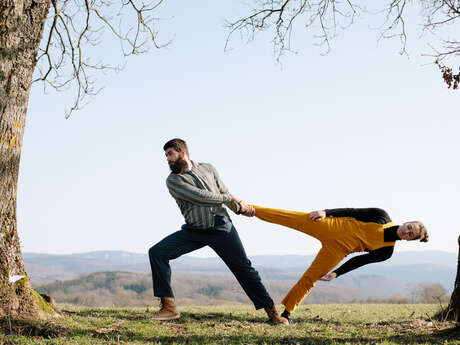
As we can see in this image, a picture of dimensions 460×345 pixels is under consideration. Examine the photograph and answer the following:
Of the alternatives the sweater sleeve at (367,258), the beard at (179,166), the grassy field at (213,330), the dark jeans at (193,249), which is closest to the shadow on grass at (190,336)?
the grassy field at (213,330)

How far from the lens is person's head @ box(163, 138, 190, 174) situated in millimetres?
7234

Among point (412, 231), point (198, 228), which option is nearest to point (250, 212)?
point (198, 228)

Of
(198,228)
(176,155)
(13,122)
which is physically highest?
(13,122)

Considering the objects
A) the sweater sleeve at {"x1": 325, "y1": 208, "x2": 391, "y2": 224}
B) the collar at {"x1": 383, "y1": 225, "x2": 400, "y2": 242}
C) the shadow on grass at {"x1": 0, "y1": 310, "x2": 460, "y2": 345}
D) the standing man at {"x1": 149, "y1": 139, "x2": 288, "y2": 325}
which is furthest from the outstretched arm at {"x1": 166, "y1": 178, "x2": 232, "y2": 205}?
the collar at {"x1": 383, "y1": 225, "x2": 400, "y2": 242}

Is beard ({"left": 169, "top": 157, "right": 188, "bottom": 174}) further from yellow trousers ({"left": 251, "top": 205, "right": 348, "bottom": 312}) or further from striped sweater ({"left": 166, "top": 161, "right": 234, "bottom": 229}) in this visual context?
yellow trousers ({"left": 251, "top": 205, "right": 348, "bottom": 312})

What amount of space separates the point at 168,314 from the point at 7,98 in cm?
400

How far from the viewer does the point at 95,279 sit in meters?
145

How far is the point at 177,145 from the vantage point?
726 centimetres

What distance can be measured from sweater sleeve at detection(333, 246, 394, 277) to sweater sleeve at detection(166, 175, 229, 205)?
1.96 meters

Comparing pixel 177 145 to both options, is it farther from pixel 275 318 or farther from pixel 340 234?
pixel 275 318

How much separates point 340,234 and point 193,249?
2177 millimetres

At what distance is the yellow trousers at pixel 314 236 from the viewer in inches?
278

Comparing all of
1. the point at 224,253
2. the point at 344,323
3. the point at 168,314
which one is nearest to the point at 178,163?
the point at 224,253

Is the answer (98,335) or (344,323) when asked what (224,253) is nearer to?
(98,335)
